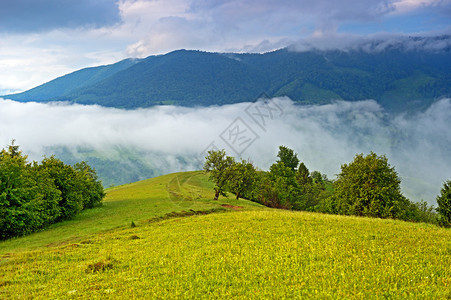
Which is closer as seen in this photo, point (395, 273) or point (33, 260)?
point (395, 273)

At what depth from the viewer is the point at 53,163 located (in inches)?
2052

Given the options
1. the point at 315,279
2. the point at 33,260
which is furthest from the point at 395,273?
the point at 33,260

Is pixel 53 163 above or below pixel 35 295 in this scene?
above

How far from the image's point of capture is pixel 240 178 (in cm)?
6625

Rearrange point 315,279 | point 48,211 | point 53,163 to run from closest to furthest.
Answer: point 315,279 → point 48,211 → point 53,163

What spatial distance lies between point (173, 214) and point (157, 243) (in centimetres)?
2082

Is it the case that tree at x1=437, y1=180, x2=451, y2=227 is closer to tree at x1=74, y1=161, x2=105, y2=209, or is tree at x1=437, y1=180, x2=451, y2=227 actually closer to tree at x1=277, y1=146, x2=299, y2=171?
tree at x1=74, y1=161, x2=105, y2=209

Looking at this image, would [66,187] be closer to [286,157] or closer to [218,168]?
[218,168]

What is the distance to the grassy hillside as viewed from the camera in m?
12.0

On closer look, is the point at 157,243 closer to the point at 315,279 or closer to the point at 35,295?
the point at 35,295

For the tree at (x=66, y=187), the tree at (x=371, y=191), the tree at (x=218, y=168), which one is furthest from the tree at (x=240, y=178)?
the tree at (x=66, y=187)

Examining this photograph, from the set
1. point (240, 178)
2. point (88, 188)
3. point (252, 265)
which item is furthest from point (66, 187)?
point (252, 265)

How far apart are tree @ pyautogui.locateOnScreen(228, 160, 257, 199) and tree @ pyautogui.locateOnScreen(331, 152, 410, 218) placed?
2111cm

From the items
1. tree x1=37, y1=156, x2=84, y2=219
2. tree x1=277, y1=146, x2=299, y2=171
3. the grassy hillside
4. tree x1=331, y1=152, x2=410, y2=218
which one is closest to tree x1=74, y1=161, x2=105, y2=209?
tree x1=37, y1=156, x2=84, y2=219
